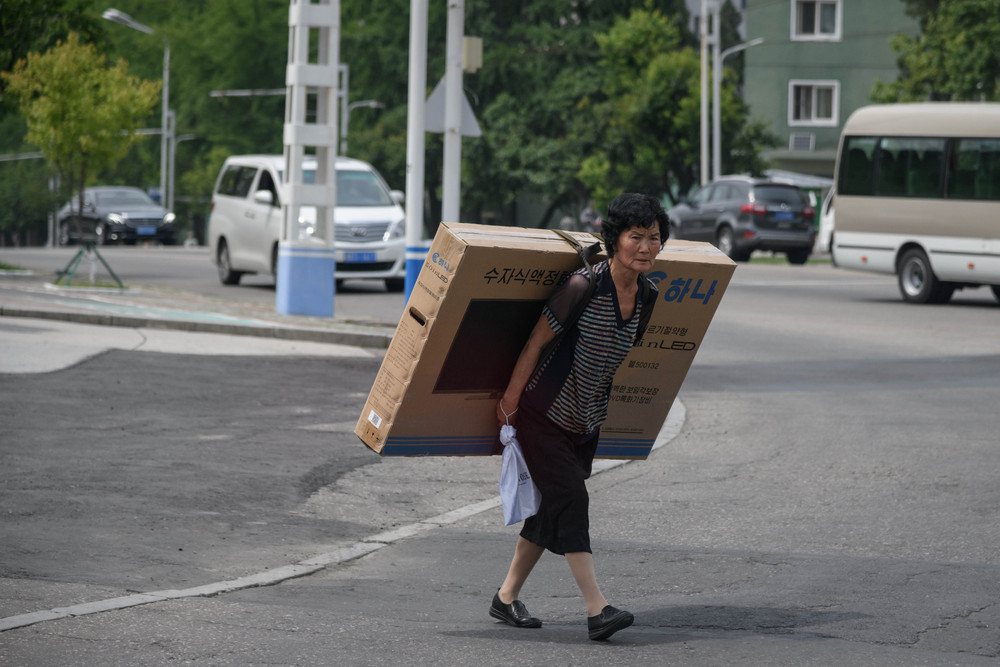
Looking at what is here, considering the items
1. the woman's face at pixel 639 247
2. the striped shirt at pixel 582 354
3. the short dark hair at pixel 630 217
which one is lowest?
the striped shirt at pixel 582 354

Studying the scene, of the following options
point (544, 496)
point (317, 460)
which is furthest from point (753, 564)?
point (317, 460)

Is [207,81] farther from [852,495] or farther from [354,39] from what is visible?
[852,495]

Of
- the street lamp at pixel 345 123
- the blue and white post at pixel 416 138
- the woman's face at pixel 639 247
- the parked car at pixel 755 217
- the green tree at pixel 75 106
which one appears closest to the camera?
the woman's face at pixel 639 247

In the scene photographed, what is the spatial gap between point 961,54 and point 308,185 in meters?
25.3

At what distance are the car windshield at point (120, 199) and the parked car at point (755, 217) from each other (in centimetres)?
2043

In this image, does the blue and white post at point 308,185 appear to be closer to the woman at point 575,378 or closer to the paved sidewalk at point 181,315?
the paved sidewalk at point 181,315

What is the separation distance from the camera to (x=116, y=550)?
6.42 metres

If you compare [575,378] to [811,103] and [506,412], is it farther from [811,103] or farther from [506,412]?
[811,103]

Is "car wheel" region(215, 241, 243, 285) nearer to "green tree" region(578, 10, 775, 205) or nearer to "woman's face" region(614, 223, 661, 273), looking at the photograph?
"woman's face" region(614, 223, 661, 273)

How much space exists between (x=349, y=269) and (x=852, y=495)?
580 inches

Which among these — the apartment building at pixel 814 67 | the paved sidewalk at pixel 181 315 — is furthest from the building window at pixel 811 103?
the paved sidewalk at pixel 181 315

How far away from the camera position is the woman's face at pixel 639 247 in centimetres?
525

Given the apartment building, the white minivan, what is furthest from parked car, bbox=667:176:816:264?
the apartment building

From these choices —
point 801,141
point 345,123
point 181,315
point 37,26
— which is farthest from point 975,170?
point 345,123
